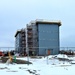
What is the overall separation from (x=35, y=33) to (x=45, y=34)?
3.90 m

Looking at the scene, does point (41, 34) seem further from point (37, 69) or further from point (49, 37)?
point (37, 69)

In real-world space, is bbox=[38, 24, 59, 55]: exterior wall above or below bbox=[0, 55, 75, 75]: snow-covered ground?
above

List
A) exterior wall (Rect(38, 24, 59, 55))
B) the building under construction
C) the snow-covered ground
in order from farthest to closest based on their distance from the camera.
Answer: the building under construction < exterior wall (Rect(38, 24, 59, 55)) < the snow-covered ground

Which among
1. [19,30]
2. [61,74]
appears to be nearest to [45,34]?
[19,30]

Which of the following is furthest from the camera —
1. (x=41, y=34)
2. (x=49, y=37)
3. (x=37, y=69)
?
(x=41, y=34)

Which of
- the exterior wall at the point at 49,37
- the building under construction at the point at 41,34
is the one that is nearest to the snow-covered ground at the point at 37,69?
the building under construction at the point at 41,34

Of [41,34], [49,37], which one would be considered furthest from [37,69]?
[41,34]

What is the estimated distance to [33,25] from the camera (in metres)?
82.4

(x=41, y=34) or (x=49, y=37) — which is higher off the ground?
(x=41, y=34)

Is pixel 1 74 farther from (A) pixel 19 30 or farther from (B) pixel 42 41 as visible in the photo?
(A) pixel 19 30

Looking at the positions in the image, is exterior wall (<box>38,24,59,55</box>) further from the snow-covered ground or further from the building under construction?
the snow-covered ground

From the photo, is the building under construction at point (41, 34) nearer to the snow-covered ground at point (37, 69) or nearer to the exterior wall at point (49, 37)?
the exterior wall at point (49, 37)

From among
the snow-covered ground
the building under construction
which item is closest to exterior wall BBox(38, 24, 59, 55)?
the building under construction

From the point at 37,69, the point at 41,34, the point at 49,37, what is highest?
the point at 41,34
